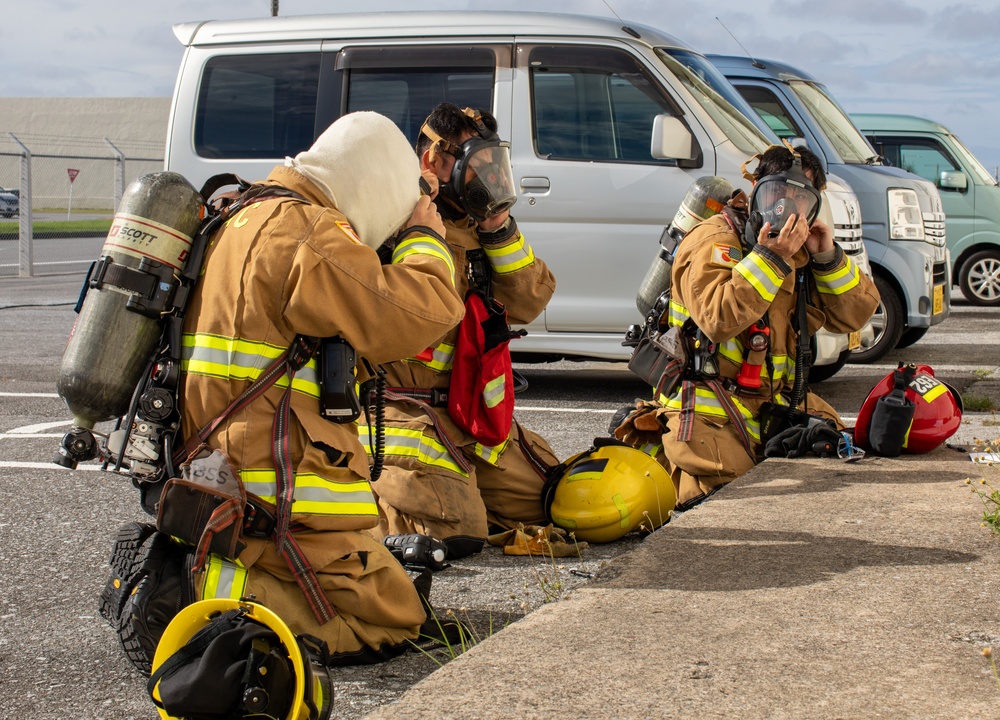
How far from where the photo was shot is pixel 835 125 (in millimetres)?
10055

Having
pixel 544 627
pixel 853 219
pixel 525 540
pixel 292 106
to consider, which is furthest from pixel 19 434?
pixel 853 219

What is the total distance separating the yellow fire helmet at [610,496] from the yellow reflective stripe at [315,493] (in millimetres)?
1405

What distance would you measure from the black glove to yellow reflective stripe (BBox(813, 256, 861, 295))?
568 millimetres

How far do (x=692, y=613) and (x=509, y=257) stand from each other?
1.88 meters

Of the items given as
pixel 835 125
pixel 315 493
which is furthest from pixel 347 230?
pixel 835 125

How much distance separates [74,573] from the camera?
421 cm

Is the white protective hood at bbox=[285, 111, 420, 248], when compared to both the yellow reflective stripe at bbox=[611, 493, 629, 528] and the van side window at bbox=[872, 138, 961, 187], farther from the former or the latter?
the van side window at bbox=[872, 138, 961, 187]

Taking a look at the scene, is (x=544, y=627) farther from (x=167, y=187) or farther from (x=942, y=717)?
(x=167, y=187)

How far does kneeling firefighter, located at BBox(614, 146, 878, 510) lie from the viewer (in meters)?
4.70

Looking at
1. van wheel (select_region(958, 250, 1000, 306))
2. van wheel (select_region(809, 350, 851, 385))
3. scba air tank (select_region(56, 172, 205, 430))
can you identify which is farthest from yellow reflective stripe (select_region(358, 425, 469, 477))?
van wheel (select_region(958, 250, 1000, 306))

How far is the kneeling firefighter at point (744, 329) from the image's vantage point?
15.4ft

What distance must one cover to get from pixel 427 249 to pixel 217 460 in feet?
2.66

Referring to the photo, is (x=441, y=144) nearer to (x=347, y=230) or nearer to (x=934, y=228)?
(x=347, y=230)

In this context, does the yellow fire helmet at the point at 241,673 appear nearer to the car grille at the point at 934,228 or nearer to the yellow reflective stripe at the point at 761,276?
the yellow reflective stripe at the point at 761,276
